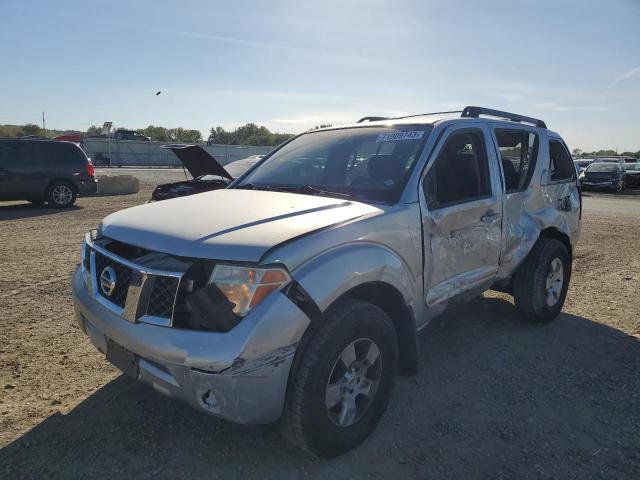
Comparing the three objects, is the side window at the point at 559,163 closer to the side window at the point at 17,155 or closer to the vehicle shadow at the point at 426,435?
the vehicle shadow at the point at 426,435

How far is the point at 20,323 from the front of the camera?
408 centimetres

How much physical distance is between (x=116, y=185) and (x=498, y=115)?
14972 millimetres

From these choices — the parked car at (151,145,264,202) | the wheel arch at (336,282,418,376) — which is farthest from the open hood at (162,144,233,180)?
the wheel arch at (336,282,418,376)

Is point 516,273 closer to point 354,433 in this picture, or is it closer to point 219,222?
point 354,433

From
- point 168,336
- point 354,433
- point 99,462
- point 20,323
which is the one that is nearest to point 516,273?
point 354,433

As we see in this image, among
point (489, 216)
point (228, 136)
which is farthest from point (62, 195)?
point (228, 136)

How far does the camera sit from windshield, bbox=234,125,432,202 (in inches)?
122

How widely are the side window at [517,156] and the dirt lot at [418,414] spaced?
4.61 feet

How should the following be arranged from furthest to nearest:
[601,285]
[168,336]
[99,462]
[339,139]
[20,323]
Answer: [601,285] → [20,323] → [339,139] → [99,462] → [168,336]

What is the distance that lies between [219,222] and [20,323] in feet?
9.15

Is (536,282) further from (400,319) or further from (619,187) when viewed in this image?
(619,187)

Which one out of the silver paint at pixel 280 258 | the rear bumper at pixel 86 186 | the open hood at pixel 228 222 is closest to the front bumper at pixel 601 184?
the rear bumper at pixel 86 186

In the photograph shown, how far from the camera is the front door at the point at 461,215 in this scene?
3068mm

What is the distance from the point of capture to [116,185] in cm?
1622
